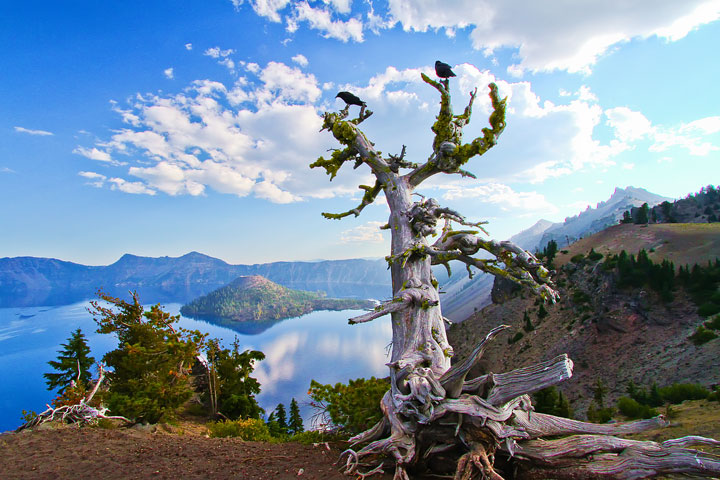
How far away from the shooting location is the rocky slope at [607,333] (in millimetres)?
33397

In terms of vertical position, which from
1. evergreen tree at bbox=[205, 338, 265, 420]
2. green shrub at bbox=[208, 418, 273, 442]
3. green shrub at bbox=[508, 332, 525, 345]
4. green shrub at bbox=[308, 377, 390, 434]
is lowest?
green shrub at bbox=[508, 332, 525, 345]

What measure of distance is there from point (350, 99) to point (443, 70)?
2453 millimetres

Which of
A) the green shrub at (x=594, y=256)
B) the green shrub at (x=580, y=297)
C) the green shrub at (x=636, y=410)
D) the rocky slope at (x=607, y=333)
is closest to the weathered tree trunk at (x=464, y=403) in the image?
the green shrub at (x=636, y=410)

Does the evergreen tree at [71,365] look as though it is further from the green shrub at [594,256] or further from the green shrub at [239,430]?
the green shrub at [594,256]

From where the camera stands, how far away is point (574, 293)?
2272 inches

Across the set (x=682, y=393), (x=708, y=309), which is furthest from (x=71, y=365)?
(x=708, y=309)

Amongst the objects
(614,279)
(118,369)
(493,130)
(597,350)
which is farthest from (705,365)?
(118,369)

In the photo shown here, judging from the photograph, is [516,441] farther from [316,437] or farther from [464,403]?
[316,437]

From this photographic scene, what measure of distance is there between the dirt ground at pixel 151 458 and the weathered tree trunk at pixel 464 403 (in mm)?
773

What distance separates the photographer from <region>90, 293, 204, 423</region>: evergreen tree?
11.1 meters

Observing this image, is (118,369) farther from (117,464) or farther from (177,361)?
(117,464)

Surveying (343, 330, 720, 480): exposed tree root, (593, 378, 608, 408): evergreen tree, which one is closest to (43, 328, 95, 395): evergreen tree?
(343, 330, 720, 480): exposed tree root

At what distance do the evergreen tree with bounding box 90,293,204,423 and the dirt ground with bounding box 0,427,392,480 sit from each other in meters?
4.23

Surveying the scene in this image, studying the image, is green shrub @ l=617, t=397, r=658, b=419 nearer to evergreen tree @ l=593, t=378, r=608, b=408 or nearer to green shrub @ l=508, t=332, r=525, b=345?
evergreen tree @ l=593, t=378, r=608, b=408
